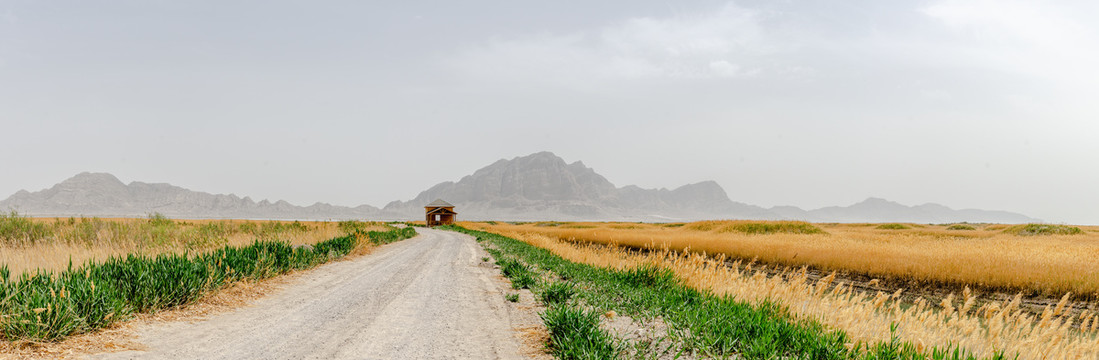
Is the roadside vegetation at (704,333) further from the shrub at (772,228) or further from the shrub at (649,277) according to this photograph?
the shrub at (772,228)

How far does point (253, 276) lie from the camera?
12.2 m

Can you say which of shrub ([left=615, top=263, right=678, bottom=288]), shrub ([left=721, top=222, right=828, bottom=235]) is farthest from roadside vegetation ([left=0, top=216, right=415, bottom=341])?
shrub ([left=721, top=222, right=828, bottom=235])

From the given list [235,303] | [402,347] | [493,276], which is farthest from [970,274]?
[235,303]

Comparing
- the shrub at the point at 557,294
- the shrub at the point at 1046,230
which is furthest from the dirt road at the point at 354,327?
the shrub at the point at 1046,230

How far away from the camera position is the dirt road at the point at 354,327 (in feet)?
21.4

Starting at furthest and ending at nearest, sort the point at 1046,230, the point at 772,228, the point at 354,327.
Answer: the point at 772,228 → the point at 1046,230 → the point at 354,327

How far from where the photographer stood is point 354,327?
7.95 meters

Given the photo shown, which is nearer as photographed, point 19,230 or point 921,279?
point 921,279

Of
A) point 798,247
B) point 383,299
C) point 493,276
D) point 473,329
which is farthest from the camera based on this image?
point 798,247

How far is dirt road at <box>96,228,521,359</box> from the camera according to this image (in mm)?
6512

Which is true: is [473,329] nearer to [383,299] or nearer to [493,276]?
[383,299]

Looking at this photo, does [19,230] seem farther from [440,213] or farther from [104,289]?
[440,213]

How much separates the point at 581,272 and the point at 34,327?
36.1 feet

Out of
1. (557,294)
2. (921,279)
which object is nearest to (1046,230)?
(921,279)
